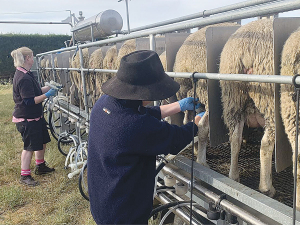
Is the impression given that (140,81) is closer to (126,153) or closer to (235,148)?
(126,153)

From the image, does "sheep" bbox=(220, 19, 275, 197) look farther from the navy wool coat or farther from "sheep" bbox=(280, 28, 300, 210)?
the navy wool coat

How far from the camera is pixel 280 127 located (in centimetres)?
201

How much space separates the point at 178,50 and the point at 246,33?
868 millimetres

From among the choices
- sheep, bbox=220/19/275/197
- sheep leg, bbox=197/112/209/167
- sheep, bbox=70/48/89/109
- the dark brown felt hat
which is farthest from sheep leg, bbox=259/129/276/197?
sheep, bbox=70/48/89/109

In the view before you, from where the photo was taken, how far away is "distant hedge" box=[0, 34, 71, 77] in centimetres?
2167

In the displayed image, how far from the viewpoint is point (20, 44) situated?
22.5 meters

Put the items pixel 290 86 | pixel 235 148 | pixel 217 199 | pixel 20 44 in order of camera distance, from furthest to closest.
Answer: pixel 20 44 < pixel 235 148 < pixel 217 199 < pixel 290 86

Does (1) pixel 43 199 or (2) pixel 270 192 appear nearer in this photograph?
(2) pixel 270 192

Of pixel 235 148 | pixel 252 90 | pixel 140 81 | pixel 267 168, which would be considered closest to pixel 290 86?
pixel 252 90

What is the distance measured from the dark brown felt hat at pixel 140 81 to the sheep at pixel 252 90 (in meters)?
0.78

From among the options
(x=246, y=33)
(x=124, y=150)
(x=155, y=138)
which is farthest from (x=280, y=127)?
(x=124, y=150)

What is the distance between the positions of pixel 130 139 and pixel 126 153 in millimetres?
85

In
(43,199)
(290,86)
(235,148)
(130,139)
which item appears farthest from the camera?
(43,199)

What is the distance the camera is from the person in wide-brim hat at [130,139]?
1640mm
